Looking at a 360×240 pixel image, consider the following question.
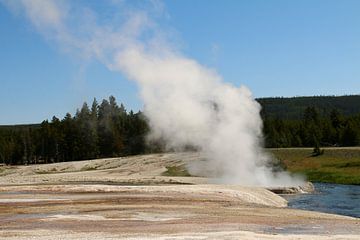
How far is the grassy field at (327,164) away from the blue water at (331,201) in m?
14.0

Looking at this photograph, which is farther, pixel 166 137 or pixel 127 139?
pixel 127 139

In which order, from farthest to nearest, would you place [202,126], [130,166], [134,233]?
[130,166], [202,126], [134,233]

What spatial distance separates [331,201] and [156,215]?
24315 millimetres

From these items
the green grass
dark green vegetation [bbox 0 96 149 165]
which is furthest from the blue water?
dark green vegetation [bbox 0 96 149 165]

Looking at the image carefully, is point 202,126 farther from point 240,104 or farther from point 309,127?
point 309,127

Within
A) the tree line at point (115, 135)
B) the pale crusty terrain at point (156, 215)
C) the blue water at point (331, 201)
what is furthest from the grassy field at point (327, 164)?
the pale crusty terrain at point (156, 215)

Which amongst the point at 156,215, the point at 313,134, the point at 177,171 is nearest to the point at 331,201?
the point at 156,215

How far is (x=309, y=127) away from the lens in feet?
454

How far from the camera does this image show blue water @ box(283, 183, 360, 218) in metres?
45.5

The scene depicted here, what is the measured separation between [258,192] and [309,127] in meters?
91.4

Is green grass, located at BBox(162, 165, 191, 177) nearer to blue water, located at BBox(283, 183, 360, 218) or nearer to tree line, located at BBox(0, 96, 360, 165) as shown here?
blue water, located at BBox(283, 183, 360, 218)

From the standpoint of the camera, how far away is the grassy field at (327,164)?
3179 inches

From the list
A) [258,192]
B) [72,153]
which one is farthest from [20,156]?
[258,192]

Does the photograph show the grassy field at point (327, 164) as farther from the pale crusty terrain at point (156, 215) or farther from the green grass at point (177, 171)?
the pale crusty terrain at point (156, 215)
